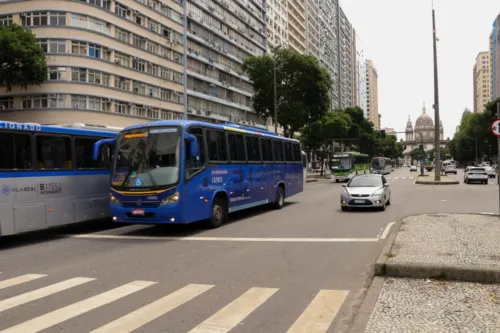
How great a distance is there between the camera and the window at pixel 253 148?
52.1 feet

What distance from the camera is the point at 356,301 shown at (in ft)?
19.2

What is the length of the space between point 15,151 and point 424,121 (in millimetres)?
199234

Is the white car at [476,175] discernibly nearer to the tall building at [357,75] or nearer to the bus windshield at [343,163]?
the bus windshield at [343,163]

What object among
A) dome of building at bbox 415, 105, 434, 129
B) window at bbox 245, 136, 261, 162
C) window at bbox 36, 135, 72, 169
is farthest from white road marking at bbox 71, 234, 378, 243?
dome of building at bbox 415, 105, 434, 129

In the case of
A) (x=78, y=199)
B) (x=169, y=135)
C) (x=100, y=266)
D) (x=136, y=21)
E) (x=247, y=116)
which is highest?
(x=136, y=21)

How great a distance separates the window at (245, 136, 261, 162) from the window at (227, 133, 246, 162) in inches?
16.9

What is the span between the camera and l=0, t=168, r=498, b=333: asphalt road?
517 centimetres

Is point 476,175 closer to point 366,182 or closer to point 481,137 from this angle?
point 366,182

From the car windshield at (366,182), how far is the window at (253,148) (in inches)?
157

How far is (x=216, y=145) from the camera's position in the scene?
13.6 m

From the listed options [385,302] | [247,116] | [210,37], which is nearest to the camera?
[385,302]

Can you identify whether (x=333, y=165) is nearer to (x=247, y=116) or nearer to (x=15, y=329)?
(x=247, y=116)

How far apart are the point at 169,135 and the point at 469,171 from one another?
32.7 meters

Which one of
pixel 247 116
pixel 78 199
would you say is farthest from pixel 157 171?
pixel 247 116
